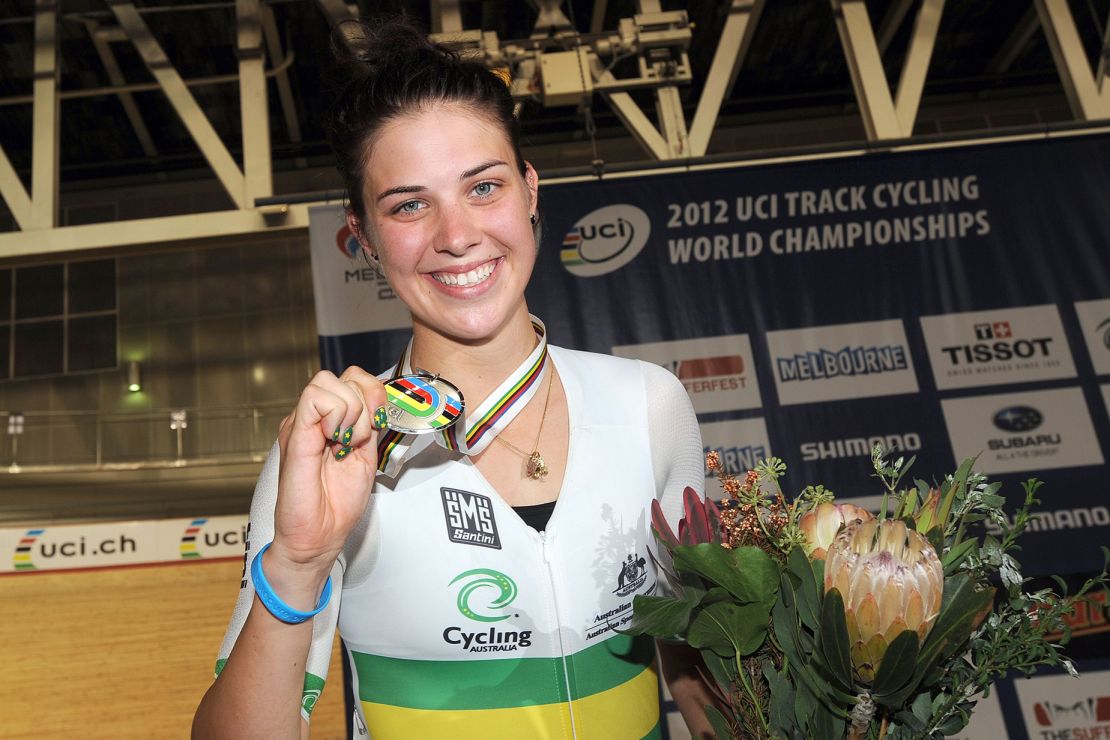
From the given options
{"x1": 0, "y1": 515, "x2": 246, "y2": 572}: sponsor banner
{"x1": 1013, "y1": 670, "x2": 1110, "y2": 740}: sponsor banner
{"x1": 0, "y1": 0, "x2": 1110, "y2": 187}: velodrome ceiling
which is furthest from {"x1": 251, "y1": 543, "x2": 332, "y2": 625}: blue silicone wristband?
{"x1": 0, "y1": 515, "x2": 246, "y2": 572}: sponsor banner

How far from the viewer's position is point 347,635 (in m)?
1.28

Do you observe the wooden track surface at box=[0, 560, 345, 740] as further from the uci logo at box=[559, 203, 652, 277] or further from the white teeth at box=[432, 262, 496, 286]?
the white teeth at box=[432, 262, 496, 286]

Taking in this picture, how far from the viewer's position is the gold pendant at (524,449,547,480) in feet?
4.37

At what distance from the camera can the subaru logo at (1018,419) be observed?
146 inches

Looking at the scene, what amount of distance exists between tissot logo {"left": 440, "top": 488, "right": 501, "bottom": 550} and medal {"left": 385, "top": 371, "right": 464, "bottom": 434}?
0.26 metres

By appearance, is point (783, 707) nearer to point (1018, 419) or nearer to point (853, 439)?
point (853, 439)

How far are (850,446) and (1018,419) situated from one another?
70 cm

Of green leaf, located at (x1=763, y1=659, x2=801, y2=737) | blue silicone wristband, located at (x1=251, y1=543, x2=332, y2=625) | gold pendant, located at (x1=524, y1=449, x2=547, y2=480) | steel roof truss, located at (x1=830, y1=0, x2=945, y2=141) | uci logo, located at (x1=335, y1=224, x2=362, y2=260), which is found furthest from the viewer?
steel roof truss, located at (x1=830, y1=0, x2=945, y2=141)

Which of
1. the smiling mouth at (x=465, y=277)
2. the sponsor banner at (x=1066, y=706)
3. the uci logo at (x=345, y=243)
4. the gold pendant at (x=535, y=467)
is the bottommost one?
the sponsor banner at (x=1066, y=706)

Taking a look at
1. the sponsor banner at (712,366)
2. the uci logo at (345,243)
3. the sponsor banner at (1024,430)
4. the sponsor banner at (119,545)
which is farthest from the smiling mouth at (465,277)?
the sponsor banner at (119,545)

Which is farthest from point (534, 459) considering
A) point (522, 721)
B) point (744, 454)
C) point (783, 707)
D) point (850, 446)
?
point (850, 446)

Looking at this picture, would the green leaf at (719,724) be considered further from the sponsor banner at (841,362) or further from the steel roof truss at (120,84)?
the steel roof truss at (120,84)

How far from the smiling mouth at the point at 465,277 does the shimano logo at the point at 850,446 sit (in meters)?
2.71

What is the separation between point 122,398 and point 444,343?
38.7 feet
